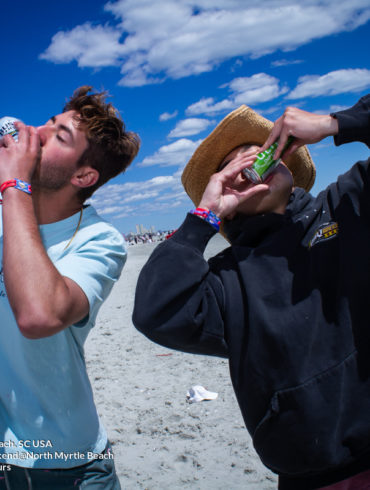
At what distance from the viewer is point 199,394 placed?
5031 mm

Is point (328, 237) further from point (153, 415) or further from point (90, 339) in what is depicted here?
point (90, 339)

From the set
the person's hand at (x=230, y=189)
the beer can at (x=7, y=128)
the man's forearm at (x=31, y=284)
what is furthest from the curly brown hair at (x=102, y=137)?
the person's hand at (x=230, y=189)

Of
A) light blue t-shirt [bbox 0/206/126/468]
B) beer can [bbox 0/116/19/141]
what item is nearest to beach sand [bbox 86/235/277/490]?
light blue t-shirt [bbox 0/206/126/468]

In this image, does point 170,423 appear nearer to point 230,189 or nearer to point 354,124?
point 230,189

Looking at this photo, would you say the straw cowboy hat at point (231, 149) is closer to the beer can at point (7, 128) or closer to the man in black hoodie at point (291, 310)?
the man in black hoodie at point (291, 310)

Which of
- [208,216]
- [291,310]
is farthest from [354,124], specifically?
[291,310]

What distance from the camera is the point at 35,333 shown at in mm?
1691

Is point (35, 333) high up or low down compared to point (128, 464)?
up

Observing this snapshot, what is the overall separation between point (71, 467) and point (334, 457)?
4.20ft

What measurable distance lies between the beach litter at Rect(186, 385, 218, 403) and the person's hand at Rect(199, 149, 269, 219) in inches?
140

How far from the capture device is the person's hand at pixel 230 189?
196 centimetres

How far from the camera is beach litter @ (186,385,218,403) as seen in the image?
497 cm

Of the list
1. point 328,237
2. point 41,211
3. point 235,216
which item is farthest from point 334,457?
point 41,211

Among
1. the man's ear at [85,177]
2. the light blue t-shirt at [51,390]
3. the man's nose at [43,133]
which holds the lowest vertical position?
the light blue t-shirt at [51,390]
